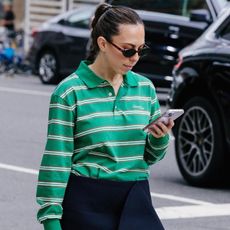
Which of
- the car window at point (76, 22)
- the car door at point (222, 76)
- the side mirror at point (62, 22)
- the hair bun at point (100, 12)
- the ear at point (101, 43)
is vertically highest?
the hair bun at point (100, 12)

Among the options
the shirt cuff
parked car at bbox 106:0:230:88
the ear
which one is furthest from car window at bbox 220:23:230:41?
parked car at bbox 106:0:230:88

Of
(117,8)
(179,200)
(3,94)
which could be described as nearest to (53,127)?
(117,8)

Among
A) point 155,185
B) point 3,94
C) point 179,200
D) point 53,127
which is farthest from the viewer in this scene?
point 3,94

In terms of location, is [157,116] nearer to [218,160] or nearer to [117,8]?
[117,8]

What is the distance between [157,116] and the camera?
443 centimetres

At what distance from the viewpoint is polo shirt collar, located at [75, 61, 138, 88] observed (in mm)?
4289

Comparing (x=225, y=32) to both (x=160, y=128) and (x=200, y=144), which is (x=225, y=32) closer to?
(x=200, y=144)

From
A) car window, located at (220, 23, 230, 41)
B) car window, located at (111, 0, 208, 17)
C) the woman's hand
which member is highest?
the woman's hand

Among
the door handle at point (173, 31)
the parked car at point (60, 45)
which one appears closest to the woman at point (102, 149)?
the door handle at point (173, 31)

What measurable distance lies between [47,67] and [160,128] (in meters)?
17.7

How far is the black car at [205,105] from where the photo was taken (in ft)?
29.5

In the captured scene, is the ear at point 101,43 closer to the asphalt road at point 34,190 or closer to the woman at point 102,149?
the woman at point 102,149

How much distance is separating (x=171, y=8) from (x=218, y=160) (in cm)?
780

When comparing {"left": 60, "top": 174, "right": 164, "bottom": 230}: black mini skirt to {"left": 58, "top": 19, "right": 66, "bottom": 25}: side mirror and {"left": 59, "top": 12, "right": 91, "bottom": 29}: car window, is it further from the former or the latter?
{"left": 58, "top": 19, "right": 66, "bottom": 25}: side mirror
